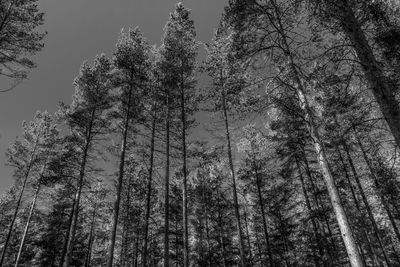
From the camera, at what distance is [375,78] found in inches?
255

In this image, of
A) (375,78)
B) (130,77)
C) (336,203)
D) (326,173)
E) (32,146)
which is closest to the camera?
(375,78)

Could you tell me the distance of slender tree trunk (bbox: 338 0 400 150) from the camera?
603 centimetres

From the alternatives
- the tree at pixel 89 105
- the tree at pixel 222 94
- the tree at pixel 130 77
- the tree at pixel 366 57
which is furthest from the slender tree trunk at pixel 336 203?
the tree at pixel 89 105

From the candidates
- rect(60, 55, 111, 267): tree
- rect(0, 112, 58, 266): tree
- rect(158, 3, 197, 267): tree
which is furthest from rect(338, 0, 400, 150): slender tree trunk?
rect(0, 112, 58, 266): tree

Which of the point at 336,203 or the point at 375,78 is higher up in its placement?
the point at 375,78

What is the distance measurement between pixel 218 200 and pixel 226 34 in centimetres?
1738

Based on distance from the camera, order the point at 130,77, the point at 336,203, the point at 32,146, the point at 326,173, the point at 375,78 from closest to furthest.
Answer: the point at 375,78, the point at 336,203, the point at 326,173, the point at 130,77, the point at 32,146

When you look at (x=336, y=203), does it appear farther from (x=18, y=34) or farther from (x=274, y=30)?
(x=18, y=34)

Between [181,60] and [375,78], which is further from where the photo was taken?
[181,60]

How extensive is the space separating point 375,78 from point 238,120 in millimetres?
3941

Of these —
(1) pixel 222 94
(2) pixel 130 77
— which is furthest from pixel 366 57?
(2) pixel 130 77

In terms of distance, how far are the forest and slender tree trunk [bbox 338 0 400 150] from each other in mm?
30

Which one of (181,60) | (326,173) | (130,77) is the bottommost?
(326,173)

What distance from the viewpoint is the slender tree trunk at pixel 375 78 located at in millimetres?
6031
